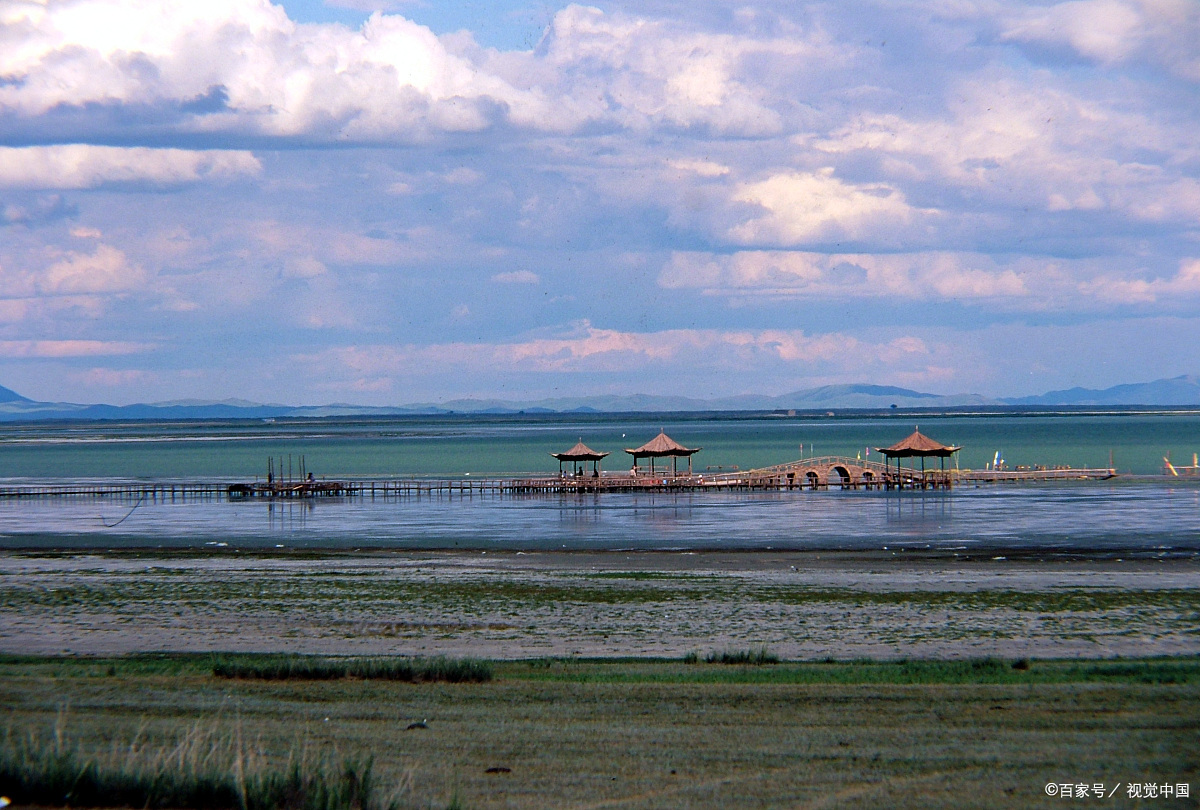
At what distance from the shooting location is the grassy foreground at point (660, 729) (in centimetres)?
899

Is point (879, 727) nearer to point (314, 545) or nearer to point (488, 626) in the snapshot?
point (488, 626)

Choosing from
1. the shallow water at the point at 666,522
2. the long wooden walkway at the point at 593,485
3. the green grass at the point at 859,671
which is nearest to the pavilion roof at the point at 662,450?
the long wooden walkway at the point at 593,485

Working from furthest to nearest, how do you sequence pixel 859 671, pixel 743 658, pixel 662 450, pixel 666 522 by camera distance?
pixel 662 450, pixel 666 522, pixel 743 658, pixel 859 671

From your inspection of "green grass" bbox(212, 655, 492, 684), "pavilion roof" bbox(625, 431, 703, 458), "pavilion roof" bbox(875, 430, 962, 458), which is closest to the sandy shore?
"green grass" bbox(212, 655, 492, 684)

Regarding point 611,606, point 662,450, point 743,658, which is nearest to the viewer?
point 743,658

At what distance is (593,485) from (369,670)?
47.8 m

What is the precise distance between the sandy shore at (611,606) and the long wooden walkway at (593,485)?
29.2 m

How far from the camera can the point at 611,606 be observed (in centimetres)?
2161

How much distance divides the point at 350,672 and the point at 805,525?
2973cm

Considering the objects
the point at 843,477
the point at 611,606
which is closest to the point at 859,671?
the point at 611,606

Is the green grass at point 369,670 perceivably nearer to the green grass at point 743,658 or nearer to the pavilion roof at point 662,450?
the green grass at point 743,658

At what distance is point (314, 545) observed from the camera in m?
36.8

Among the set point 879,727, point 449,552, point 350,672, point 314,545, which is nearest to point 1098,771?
point 879,727

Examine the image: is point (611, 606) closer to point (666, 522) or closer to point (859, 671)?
point (859, 671)
